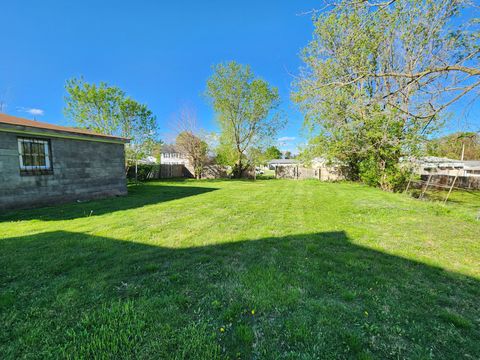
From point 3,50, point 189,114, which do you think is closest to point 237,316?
point 3,50

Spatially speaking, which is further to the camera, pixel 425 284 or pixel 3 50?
pixel 3 50

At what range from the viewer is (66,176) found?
734cm

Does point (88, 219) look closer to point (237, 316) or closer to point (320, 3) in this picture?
point (237, 316)

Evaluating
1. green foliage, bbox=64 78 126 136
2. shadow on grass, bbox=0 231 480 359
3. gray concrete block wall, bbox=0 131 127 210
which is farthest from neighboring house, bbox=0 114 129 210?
green foliage, bbox=64 78 126 136

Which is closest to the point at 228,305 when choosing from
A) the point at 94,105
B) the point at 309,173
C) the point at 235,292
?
the point at 235,292

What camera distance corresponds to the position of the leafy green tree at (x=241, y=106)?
18.5 m

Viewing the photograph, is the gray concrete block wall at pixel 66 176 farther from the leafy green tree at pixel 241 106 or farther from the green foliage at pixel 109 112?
the leafy green tree at pixel 241 106

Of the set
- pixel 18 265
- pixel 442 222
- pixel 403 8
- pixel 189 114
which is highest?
pixel 189 114

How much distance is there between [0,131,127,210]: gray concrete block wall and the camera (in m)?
5.94

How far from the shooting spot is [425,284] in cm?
260

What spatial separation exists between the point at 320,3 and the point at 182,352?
5.70 metres

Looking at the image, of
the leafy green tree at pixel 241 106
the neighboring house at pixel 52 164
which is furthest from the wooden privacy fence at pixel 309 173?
the neighboring house at pixel 52 164

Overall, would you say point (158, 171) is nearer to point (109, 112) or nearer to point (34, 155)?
point (109, 112)

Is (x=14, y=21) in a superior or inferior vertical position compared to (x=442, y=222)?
superior
